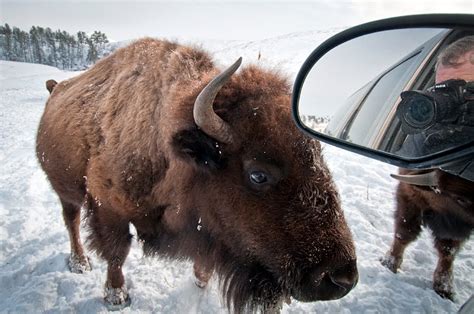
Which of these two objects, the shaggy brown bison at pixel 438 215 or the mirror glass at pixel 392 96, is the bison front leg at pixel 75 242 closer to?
the mirror glass at pixel 392 96

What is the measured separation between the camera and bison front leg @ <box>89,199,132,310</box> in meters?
3.49

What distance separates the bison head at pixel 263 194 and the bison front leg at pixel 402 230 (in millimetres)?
2333

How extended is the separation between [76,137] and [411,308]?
4.32 metres

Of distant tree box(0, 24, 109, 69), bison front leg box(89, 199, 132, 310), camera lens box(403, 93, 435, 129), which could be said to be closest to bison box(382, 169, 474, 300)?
camera lens box(403, 93, 435, 129)

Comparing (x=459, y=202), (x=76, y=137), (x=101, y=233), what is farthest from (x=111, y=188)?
(x=459, y=202)

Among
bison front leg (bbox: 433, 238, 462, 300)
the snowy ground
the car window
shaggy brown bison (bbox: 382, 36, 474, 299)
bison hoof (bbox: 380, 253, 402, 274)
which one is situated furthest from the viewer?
bison hoof (bbox: 380, 253, 402, 274)

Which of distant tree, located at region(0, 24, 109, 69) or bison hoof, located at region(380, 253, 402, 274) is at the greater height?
bison hoof, located at region(380, 253, 402, 274)

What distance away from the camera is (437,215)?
3.86 metres

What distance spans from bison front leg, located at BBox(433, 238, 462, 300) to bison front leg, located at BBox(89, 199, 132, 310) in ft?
12.3

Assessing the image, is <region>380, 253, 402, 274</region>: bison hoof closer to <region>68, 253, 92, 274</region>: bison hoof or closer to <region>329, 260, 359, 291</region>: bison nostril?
<region>329, 260, 359, 291</region>: bison nostril

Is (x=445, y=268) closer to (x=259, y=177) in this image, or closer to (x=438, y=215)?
(x=438, y=215)

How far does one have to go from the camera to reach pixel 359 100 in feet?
8.23

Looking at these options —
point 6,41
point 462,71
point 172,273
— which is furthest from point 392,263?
point 6,41

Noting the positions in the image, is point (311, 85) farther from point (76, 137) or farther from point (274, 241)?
point (76, 137)
